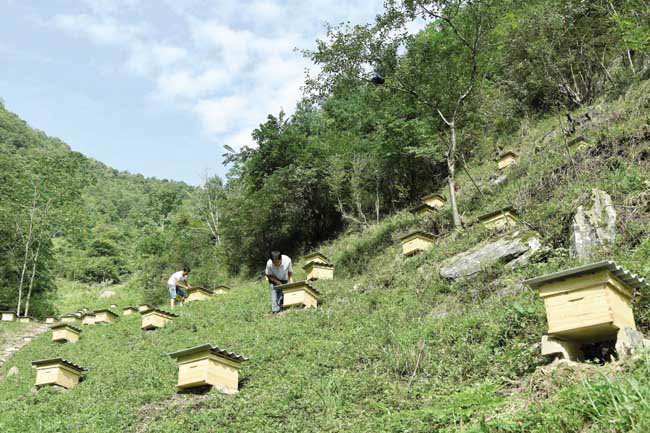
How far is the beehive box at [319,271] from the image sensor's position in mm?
16703

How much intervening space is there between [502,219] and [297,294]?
4.98m

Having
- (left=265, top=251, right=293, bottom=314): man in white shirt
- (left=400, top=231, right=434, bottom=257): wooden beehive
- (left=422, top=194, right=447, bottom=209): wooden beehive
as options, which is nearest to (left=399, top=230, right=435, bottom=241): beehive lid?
(left=400, top=231, right=434, bottom=257): wooden beehive

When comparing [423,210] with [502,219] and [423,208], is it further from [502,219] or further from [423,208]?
[502,219]

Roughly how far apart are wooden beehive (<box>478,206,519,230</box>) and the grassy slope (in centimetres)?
42

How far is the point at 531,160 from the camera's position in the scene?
1731 cm

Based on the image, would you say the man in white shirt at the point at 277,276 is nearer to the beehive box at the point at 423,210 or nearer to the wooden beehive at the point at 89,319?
the beehive box at the point at 423,210

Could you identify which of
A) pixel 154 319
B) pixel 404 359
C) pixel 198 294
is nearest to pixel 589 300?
pixel 404 359

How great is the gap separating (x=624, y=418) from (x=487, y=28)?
14872 millimetres

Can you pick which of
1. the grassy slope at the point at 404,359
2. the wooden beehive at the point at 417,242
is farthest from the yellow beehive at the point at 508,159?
the wooden beehive at the point at 417,242

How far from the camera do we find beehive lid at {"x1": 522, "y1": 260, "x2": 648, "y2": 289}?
508 cm

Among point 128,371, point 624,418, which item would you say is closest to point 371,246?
point 128,371

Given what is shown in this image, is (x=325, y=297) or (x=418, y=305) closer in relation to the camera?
(x=418, y=305)

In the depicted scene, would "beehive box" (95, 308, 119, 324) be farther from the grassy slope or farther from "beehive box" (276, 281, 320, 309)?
"beehive box" (276, 281, 320, 309)

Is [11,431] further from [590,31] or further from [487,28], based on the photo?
[590,31]
